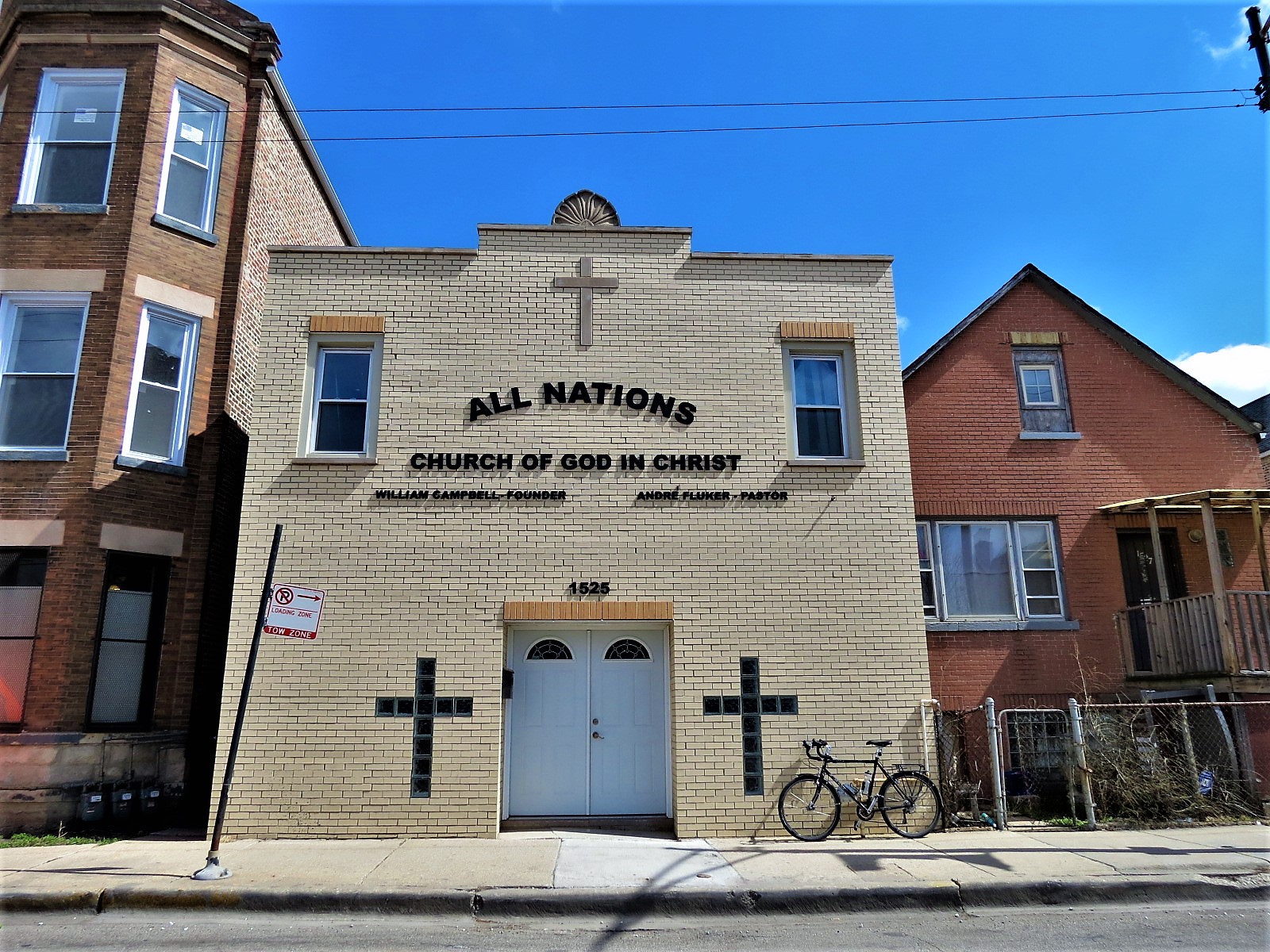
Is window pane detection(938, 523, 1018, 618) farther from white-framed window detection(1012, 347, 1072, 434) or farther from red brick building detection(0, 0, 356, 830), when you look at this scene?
red brick building detection(0, 0, 356, 830)

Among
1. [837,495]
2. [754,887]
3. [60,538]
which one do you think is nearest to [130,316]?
[60,538]

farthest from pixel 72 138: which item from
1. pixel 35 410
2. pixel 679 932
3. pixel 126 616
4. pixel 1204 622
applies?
pixel 1204 622

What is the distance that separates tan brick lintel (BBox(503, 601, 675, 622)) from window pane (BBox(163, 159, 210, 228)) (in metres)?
7.61

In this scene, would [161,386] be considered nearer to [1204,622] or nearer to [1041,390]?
[1041,390]

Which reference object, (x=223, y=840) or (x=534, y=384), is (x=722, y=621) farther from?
(x=223, y=840)

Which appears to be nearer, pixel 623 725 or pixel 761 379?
pixel 623 725

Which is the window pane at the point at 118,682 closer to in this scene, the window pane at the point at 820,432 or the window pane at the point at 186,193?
the window pane at the point at 186,193

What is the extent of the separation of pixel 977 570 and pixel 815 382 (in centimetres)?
393

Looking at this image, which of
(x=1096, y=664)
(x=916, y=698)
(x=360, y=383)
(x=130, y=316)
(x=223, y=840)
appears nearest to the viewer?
(x=223, y=840)

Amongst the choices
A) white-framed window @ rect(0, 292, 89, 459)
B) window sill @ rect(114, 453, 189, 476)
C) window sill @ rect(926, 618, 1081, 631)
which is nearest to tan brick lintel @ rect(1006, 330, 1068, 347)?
window sill @ rect(926, 618, 1081, 631)

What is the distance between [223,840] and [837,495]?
7823 millimetres

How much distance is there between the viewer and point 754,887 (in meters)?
7.51

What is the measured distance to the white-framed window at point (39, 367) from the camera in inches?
442

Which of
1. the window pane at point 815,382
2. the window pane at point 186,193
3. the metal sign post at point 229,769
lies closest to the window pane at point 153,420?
the window pane at point 186,193
